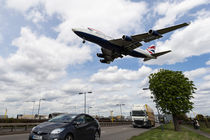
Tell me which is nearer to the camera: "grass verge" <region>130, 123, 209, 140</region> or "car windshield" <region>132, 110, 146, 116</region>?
"grass verge" <region>130, 123, 209, 140</region>

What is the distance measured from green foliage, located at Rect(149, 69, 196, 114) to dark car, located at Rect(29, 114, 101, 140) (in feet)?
49.0

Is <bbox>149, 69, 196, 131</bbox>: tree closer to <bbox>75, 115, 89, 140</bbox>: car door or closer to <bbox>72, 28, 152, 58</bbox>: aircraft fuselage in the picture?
<bbox>72, 28, 152, 58</bbox>: aircraft fuselage

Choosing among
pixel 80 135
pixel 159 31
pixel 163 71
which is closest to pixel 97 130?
pixel 80 135

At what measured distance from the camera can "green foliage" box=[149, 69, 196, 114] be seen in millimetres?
20125

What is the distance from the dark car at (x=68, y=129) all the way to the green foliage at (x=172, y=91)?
14.9 m

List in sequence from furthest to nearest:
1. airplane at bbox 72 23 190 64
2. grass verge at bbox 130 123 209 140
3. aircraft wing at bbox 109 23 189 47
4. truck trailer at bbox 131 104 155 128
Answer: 1. truck trailer at bbox 131 104 155 128
2. airplane at bbox 72 23 190 64
3. aircraft wing at bbox 109 23 189 47
4. grass verge at bbox 130 123 209 140

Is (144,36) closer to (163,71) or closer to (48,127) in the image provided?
(163,71)

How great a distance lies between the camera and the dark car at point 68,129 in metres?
5.77

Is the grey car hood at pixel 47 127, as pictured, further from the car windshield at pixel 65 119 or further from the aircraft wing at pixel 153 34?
the aircraft wing at pixel 153 34

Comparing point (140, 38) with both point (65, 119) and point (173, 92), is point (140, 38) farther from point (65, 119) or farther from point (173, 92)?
point (65, 119)

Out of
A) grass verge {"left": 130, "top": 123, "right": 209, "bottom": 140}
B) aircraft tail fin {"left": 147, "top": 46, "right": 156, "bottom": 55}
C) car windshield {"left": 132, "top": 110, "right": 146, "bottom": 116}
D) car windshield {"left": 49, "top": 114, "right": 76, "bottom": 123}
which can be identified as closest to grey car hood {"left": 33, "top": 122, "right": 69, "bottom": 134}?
car windshield {"left": 49, "top": 114, "right": 76, "bottom": 123}

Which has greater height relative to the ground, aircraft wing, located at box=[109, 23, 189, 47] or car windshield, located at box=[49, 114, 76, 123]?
aircraft wing, located at box=[109, 23, 189, 47]

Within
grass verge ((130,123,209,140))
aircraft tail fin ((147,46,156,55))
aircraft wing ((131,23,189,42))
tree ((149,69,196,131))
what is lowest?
A: grass verge ((130,123,209,140))

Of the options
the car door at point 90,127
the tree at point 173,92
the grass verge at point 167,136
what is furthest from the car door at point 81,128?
the tree at point 173,92
